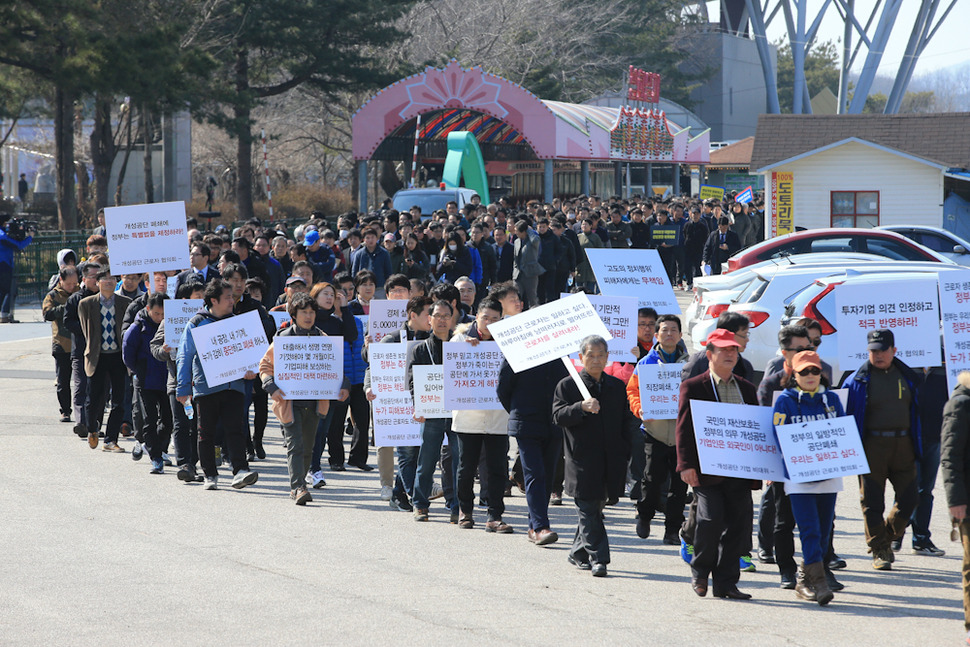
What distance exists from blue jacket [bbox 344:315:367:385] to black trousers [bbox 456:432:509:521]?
6.80ft

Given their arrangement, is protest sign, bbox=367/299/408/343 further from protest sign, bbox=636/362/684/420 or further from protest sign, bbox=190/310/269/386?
protest sign, bbox=636/362/684/420

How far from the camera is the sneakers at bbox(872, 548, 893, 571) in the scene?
7.44 metres

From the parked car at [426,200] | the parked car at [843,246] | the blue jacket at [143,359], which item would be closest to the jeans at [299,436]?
the blue jacket at [143,359]

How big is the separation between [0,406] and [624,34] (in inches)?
2226

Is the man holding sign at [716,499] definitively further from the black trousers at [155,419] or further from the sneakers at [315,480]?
the black trousers at [155,419]

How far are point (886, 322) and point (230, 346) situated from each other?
518 cm

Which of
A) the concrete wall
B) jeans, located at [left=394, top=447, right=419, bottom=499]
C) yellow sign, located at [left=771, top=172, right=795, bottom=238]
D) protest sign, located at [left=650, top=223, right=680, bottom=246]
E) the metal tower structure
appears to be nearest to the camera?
jeans, located at [left=394, top=447, right=419, bottom=499]

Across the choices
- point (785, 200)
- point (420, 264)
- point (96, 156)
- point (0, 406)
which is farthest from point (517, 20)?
point (0, 406)

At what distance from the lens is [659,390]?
8.35 meters

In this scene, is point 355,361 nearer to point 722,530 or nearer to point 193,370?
point 193,370

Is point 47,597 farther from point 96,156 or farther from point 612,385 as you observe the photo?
point 96,156

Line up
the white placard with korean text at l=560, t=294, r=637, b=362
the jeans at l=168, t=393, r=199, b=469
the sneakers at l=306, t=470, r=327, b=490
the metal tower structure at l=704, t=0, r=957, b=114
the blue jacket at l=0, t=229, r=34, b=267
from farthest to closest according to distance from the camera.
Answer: the metal tower structure at l=704, t=0, r=957, b=114, the blue jacket at l=0, t=229, r=34, b=267, the jeans at l=168, t=393, r=199, b=469, the sneakers at l=306, t=470, r=327, b=490, the white placard with korean text at l=560, t=294, r=637, b=362

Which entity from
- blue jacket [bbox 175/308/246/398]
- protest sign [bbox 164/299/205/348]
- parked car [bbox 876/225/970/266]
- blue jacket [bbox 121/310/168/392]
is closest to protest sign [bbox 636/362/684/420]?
blue jacket [bbox 175/308/246/398]

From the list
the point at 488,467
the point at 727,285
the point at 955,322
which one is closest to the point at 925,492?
the point at 955,322
